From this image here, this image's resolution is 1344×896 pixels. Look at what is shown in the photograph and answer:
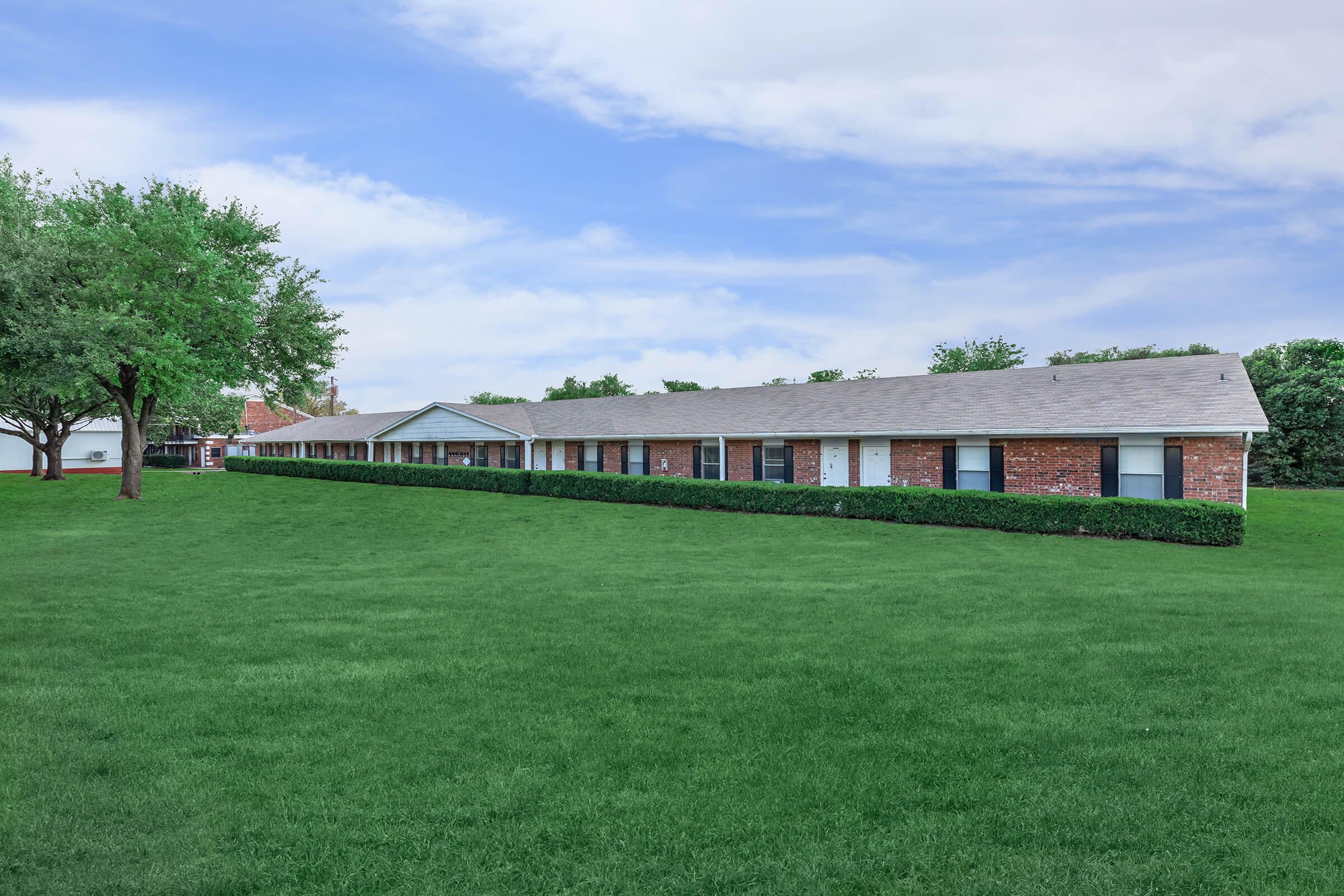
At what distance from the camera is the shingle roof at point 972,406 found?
70.3ft

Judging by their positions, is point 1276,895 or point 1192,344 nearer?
point 1276,895

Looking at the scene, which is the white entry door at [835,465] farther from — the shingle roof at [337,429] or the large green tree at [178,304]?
the shingle roof at [337,429]

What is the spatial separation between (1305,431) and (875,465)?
28396 millimetres

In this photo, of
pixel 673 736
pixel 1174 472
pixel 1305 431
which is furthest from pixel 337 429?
pixel 1305 431

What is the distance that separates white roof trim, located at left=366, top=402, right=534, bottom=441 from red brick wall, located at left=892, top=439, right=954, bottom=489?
16.4 meters

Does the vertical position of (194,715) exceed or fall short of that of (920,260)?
it falls short

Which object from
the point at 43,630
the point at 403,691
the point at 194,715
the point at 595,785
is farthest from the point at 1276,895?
the point at 43,630

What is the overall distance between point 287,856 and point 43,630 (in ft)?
22.2

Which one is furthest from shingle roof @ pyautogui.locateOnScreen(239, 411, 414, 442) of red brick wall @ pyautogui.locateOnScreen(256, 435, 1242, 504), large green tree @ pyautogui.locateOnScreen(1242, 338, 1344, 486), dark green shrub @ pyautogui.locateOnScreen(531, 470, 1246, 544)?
large green tree @ pyautogui.locateOnScreen(1242, 338, 1344, 486)

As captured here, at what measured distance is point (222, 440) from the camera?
72.6 m

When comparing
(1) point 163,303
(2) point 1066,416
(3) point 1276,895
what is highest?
(1) point 163,303

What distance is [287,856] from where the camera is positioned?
380cm

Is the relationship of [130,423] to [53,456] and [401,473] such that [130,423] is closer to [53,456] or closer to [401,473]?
[401,473]

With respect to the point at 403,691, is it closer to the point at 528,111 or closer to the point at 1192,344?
the point at 528,111
